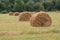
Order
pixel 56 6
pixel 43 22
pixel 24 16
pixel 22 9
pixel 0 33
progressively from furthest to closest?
pixel 56 6 < pixel 22 9 < pixel 24 16 < pixel 43 22 < pixel 0 33

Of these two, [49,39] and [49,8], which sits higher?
[49,39]

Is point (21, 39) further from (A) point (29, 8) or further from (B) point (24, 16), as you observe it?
(A) point (29, 8)

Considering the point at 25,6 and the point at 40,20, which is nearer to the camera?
the point at 40,20

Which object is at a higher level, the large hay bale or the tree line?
the large hay bale

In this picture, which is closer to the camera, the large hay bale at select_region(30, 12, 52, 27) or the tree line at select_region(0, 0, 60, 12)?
the large hay bale at select_region(30, 12, 52, 27)

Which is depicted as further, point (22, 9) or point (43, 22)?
point (22, 9)

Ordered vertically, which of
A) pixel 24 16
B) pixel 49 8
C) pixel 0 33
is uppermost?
pixel 0 33

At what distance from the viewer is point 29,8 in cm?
6322

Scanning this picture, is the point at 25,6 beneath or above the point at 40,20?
beneath

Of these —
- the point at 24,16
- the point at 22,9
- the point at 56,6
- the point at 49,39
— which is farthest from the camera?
the point at 56,6

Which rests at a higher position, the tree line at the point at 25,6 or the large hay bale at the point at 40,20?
the large hay bale at the point at 40,20

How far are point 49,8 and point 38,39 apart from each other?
57995 mm

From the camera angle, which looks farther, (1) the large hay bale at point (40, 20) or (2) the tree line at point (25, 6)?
(2) the tree line at point (25, 6)

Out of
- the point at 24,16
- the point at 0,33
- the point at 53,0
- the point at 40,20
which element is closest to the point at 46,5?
the point at 53,0
